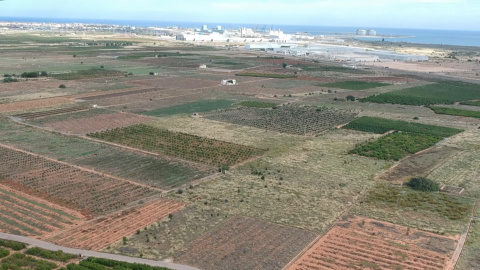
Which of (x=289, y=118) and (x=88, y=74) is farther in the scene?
(x=88, y=74)

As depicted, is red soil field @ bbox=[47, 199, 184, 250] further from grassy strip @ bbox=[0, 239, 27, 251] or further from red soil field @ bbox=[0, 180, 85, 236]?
grassy strip @ bbox=[0, 239, 27, 251]

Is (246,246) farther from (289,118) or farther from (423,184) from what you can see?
(289,118)

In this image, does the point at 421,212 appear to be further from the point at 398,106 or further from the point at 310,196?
the point at 398,106

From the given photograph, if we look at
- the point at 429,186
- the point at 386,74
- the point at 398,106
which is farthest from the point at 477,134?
the point at 386,74

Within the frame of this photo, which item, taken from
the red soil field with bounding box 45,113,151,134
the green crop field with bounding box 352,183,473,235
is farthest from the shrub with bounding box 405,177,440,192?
the red soil field with bounding box 45,113,151,134

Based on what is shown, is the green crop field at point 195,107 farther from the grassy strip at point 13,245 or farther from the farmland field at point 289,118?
the grassy strip at point 13,245

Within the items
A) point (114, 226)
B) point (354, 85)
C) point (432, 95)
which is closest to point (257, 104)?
point (354, 85)

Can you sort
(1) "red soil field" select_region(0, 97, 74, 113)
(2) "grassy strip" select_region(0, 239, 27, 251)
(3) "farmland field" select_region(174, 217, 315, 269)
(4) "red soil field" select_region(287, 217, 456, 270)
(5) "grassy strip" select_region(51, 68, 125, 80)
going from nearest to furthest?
(3) "farmland field" select_region(174, 217, 315, 269) → (4) "red soil field" select_region(287, 217, 456, 270) → (2) "grassy strip" select_region(0, 239, 27, 251) → (1) "red soil field" select_region(0, 97, 74, 113) → (5) "grassy strip" select_region(51, 68, 125, 80)
